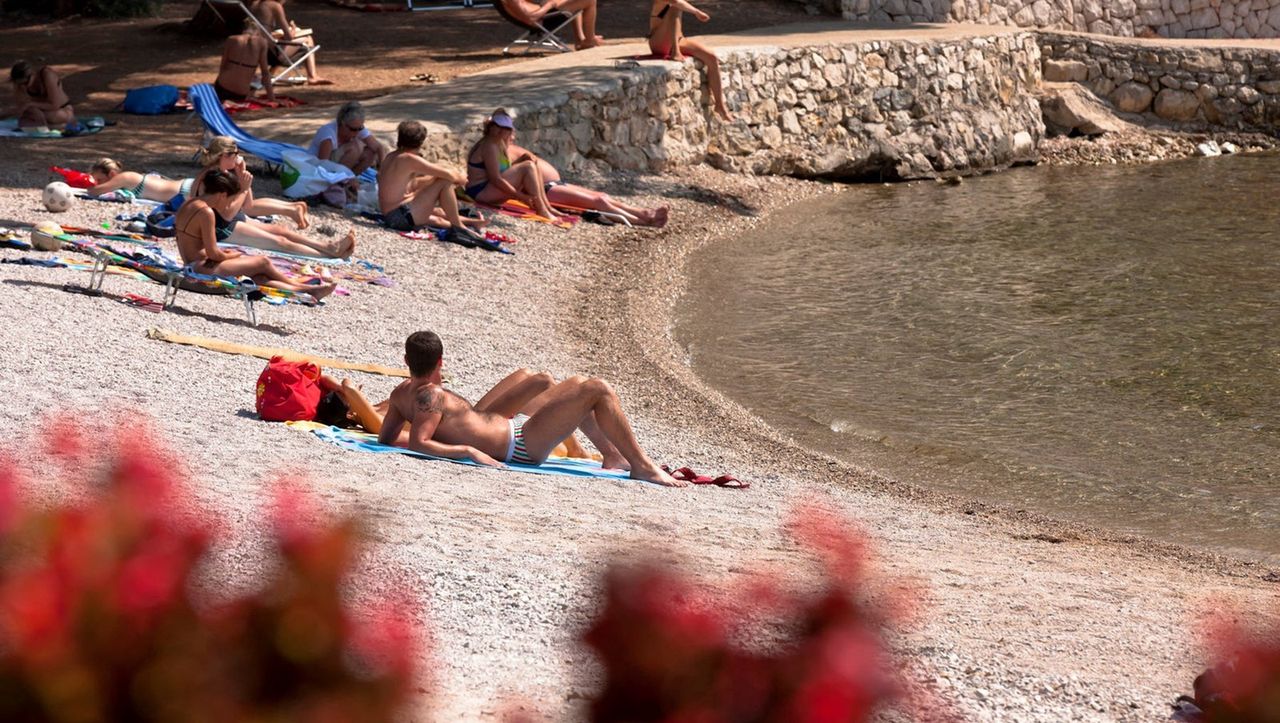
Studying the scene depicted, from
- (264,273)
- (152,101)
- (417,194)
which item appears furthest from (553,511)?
(152,101)

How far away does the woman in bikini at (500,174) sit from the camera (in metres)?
13.0

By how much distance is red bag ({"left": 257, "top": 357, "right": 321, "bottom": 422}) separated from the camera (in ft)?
22.4

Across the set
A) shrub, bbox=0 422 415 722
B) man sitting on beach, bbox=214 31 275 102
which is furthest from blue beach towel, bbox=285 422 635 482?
man sitting on beach, bbox=214 31 275 102

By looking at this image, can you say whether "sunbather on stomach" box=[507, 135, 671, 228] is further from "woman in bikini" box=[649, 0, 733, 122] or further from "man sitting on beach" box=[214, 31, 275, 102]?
"man sitting on beach" box=[214, 31, 275, 102]

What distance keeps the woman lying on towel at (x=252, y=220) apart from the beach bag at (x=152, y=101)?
399 cm

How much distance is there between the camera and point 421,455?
21.5ft

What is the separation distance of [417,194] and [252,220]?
6.04 feet

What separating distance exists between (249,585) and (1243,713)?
1507 millimetres

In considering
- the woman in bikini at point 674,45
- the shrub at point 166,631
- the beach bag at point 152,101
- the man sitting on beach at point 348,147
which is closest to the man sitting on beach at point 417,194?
the man sitting on beach at point 348,147

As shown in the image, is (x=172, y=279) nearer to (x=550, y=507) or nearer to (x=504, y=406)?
(x=504, y=406)

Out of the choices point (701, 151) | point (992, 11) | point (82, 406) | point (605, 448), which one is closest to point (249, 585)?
point (82, 406)

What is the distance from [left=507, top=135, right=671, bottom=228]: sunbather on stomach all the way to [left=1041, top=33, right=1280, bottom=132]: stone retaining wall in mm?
A: 8445

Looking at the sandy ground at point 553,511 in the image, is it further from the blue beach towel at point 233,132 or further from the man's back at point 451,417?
the blue beach towel at point 233,132

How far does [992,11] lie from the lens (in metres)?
20.3
